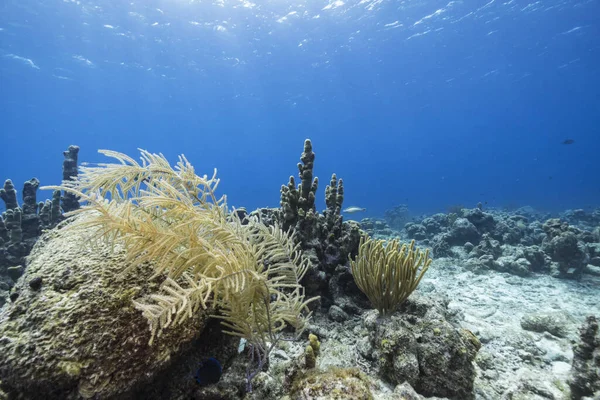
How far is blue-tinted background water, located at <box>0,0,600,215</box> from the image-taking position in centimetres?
2714

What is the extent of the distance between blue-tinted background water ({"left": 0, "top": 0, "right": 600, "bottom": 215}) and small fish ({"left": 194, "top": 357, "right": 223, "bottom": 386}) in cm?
3165

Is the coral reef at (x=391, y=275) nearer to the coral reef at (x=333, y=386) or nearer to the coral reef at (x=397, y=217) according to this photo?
the coral reef at (x=333, y=386)

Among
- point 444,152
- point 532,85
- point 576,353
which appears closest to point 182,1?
point 576,353

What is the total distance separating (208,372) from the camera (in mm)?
2330

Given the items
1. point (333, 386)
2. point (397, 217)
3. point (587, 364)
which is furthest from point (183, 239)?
point (397, 217)

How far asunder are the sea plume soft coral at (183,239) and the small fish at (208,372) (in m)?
0.30

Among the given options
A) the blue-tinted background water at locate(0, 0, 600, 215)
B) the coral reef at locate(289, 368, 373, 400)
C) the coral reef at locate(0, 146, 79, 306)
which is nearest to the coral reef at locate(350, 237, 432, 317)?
the coral reef at locate(289, 368, 373, 400)

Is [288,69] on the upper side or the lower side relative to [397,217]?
upper

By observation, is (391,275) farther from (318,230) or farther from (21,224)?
(21,224)

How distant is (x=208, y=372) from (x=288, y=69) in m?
44.3

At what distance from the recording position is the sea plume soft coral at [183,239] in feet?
6.53

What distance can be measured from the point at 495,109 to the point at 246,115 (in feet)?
220

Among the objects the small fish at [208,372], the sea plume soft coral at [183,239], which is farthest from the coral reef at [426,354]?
the small fish at [208,372]

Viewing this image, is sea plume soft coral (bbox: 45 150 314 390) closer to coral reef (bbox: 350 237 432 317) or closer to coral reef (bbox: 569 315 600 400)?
coral reef (bbox: 350 237 432 317)
